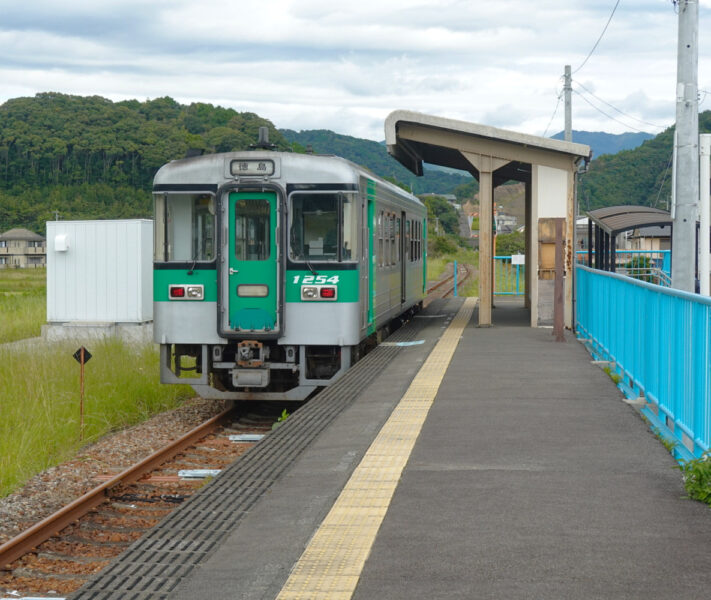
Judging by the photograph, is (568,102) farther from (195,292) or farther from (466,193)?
(466,193)

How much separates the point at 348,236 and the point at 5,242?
286 feet

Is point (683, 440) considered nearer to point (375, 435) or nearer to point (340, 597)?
point (375, 435)

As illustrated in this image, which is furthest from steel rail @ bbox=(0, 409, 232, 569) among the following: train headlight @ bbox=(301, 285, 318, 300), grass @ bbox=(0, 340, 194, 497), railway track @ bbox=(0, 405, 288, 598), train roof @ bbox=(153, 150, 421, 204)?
train roof @ bbox=(153, 150, 421, 204)

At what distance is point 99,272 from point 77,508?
13.5m

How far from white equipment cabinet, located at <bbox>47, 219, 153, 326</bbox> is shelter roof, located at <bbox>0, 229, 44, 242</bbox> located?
71.4 metres

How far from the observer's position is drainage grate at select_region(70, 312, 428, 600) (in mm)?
4492

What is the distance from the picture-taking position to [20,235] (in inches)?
3538

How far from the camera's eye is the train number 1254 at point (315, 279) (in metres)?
11.2

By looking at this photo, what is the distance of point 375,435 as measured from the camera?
762 cm

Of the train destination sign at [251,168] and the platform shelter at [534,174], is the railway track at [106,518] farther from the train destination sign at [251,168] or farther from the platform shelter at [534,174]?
the platform shelter at [534,174]

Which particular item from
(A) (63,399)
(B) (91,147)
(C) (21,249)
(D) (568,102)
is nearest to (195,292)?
(A) (63,399)

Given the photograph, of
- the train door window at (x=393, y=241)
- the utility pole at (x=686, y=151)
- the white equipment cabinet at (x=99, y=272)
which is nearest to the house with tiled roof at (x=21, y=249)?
the white equipment cabinet at (x=99, y=272)

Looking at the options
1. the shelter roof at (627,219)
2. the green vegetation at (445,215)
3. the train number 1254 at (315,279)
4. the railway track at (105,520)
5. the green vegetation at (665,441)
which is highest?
the green vegetation at (445,215)

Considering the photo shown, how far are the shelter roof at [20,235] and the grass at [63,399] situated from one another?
251 ft
